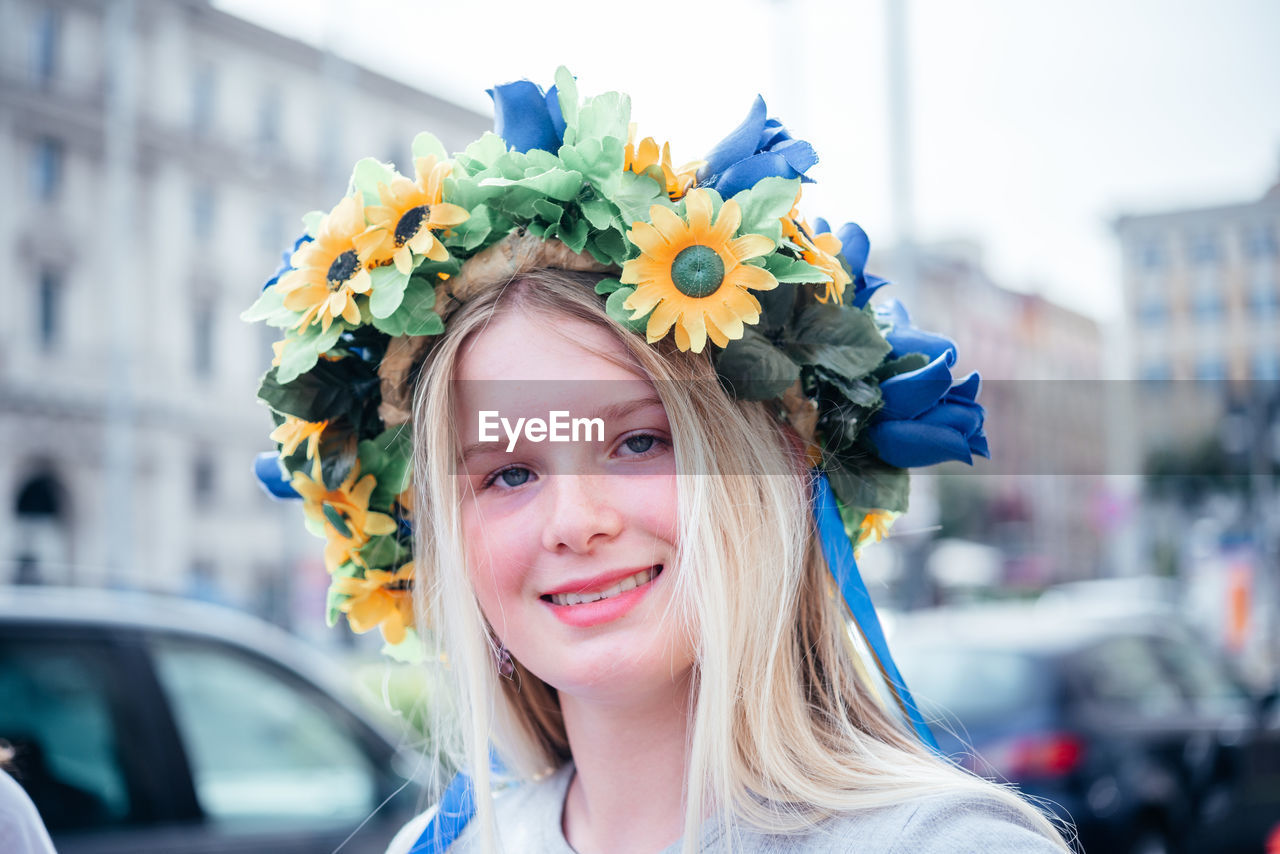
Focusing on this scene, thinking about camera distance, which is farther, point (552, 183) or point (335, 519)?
point (335, 519)

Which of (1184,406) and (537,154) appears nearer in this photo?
(537,154)

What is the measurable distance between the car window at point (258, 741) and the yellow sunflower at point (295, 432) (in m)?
1.67

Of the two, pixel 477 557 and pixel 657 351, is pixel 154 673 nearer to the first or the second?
pixel 477 557

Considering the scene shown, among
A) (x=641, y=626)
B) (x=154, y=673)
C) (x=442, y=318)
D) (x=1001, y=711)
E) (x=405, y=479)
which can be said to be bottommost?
(x=1001, y=711)

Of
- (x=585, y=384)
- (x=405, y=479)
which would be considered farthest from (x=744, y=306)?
(x=405, y=479)

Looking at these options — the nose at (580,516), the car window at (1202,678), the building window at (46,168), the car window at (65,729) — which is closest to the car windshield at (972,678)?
the car window at (1202,678)

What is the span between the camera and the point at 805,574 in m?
1.65

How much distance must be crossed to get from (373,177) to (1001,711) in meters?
4.47

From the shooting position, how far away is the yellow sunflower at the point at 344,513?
6.07ft

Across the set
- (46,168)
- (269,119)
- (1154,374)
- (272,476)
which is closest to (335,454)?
(272,476)

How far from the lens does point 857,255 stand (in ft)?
5.88

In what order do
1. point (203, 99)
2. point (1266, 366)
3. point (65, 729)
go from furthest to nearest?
point (203, 99)
point (1266, 366)
point (65, 729)

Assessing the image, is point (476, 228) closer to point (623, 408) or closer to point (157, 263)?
point (623, 408)

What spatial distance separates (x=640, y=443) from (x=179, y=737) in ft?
7.09
